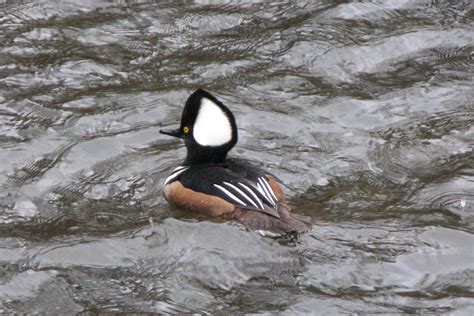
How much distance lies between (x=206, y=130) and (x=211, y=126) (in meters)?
0.07

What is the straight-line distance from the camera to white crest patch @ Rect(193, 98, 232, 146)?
8.25m

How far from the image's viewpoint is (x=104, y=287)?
7.10 meters

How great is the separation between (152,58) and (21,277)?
3967 mm

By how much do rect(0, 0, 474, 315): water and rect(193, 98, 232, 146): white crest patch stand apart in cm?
58

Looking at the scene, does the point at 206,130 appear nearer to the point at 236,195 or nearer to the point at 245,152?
the point at 236,195

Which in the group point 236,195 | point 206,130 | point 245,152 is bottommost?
Answer: point 245,152

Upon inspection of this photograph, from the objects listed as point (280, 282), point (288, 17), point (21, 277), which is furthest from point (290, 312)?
point (288, 17)

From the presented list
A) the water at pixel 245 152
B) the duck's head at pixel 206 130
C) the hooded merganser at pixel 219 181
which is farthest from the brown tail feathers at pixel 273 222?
the duck's head at pixel 206 130

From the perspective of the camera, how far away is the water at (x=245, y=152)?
7.11 meters

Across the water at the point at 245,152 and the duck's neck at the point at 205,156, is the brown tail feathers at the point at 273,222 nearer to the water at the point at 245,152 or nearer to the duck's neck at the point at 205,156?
the water at the point at 245,152

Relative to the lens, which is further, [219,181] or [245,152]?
[245,152]

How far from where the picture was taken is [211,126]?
8383 mm

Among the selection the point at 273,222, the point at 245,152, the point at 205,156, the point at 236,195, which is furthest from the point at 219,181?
the point at 245,152

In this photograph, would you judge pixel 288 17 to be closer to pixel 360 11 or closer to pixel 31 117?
pixel 360 11
